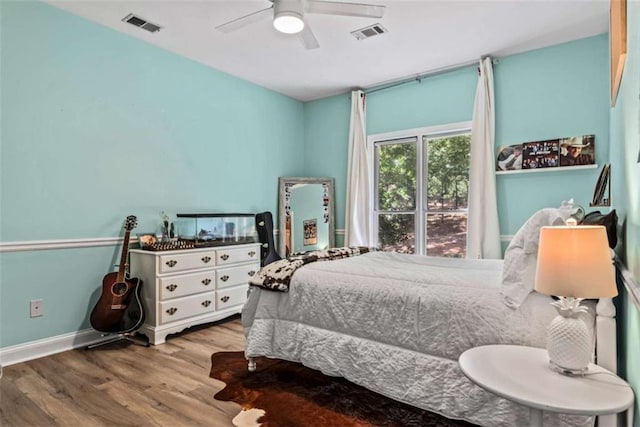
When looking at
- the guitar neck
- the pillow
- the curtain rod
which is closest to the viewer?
the pillow

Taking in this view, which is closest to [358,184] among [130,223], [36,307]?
[130,223]

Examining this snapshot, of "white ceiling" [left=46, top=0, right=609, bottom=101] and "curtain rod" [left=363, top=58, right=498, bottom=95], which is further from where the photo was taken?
"curtain rod" [left=363, top=58, right=498, bottom=95]

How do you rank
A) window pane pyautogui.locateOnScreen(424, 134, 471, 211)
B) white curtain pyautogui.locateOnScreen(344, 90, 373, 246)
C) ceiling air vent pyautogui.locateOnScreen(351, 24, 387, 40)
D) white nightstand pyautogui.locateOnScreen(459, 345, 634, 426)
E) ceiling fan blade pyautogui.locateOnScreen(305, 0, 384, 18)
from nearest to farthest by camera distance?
white nightstand pyautogui.locateOnScreen(459, 345, 634, 426)
ceiling fan blade pyautogui.locateOnScreen(305, 0, 384, 18)
ceiling air vent pyautogui.locateOnScreen(351, 24, 387, 40)
window pane pyautogui.locateOnScreen(424, 134, 471, 211)
white curtain pyautogui.locateOnScreen(344, 90, 373, 246)

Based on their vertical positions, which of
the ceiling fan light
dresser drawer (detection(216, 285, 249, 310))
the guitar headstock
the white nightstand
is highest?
the ceiling fan light

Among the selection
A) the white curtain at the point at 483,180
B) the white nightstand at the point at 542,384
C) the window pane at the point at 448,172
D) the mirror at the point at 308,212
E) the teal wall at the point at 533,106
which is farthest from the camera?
the mirror at the point at 308,212

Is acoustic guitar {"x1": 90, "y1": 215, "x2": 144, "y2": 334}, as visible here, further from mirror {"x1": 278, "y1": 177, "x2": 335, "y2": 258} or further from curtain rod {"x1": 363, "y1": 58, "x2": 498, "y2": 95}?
curtain rod {"x1": 363, "y1": 58, "x2": 498, "y2": 95}

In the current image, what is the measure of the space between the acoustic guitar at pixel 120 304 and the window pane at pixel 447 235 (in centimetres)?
315

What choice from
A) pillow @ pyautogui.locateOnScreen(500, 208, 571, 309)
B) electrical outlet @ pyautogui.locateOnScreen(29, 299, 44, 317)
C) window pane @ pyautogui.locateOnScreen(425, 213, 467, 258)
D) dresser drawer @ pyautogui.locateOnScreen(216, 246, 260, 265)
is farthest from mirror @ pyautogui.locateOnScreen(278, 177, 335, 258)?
pillow @ pyautogui.locateOnScreen(500, 208, 571, 309)

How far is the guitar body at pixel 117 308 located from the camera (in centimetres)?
285

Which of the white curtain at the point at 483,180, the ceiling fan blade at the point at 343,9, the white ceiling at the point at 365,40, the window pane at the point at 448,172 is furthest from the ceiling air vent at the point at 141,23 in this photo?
the white curtain at the point at 483,180

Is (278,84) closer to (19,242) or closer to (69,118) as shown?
(69,118)

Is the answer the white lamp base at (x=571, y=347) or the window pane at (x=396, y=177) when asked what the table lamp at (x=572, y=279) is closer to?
the white lamp base at (x=571, y=347)

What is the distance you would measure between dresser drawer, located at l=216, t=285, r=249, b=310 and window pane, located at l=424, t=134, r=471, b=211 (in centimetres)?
238

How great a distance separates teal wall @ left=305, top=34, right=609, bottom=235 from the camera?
10.6 feet
